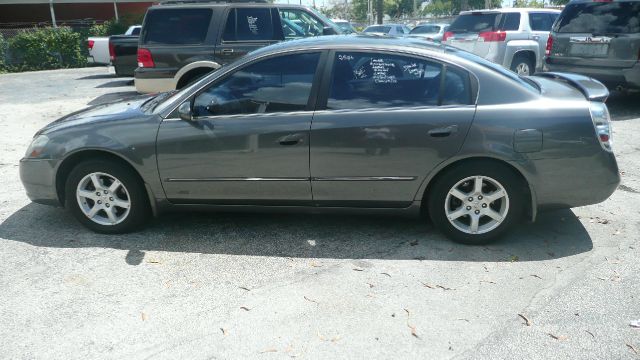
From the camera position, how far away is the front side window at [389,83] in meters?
4.02

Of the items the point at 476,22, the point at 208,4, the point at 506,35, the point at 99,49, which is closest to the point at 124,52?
the point at 99,49

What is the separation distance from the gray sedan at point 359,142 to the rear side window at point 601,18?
200 inches

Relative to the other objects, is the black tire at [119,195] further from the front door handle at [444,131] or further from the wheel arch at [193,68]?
the wheel arch at [193,68]

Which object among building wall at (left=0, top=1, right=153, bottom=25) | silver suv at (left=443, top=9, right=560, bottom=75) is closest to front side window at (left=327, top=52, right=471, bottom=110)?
silver suv at (left=443, top=9, right=560, bottom=75)

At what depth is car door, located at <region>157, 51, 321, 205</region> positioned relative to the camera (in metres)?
4.10

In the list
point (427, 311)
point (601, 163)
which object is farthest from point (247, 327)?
point (601, 163)

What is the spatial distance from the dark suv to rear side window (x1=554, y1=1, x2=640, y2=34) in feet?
13.4

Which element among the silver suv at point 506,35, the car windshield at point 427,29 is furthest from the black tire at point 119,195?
the car windshield at point 427,29

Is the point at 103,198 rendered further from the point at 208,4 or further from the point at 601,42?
the point at 601,42

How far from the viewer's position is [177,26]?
8.49 m

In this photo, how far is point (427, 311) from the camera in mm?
3332

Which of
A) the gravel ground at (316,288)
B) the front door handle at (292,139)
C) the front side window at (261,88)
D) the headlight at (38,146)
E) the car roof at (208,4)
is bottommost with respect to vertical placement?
the gravel ground at (316,288)

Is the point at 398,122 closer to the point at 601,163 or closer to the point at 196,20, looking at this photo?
the point at 601,163

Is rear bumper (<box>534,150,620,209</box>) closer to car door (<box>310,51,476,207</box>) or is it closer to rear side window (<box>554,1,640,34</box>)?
car door (<box>310,51,476,207</box>)
